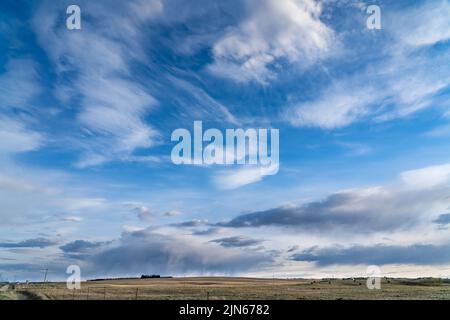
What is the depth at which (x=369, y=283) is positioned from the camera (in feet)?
357
